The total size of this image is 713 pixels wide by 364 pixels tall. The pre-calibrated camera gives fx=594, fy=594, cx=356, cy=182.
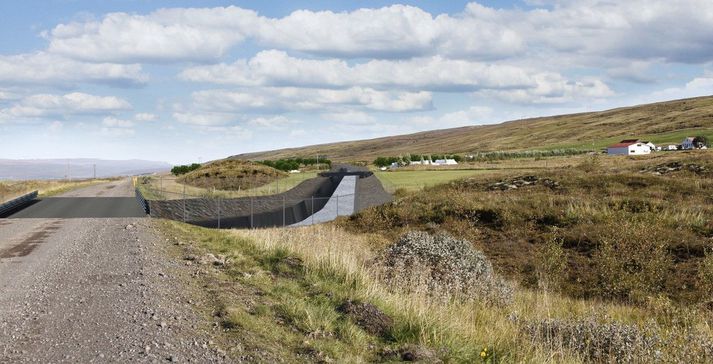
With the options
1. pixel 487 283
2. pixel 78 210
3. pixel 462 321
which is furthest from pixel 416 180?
pixel 462 321

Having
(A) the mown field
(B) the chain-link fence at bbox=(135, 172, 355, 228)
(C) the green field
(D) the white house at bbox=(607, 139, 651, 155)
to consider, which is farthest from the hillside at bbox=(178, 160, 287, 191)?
(D) the white house at bbox=(607, 139, 651, 155)

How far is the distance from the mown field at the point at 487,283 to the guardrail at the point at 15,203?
13.8 m

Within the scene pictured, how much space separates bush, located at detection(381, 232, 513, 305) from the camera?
13.9 m

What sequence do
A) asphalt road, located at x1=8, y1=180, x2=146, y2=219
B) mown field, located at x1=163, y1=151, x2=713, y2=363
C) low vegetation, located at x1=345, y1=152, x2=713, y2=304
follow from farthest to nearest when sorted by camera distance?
asphalt road, located at x1=8, y1=180, x2=146, y2=219 < low vegetation, located at x1=345, y1=152, x2=713, y2=304 < mown field, located at x1=163, y1=151, x2=713, y2=363

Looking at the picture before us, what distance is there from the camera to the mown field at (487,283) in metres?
8.53

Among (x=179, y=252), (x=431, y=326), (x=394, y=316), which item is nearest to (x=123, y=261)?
(x=179, y=252)

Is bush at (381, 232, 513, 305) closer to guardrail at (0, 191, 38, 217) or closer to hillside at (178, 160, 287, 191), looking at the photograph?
guardrail at (0, 191, 38, 217)

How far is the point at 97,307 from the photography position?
10.2 metres

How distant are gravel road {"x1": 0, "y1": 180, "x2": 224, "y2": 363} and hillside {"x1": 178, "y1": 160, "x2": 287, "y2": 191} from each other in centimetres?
5492

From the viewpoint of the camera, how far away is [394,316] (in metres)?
9.61

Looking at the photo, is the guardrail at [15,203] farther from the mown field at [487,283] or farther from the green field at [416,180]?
the green field at [416,180]

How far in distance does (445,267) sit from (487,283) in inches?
73.3

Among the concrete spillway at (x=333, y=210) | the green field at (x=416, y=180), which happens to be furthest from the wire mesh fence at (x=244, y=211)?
the green field at (x=416, y=180)

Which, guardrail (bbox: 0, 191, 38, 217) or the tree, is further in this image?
the tree
